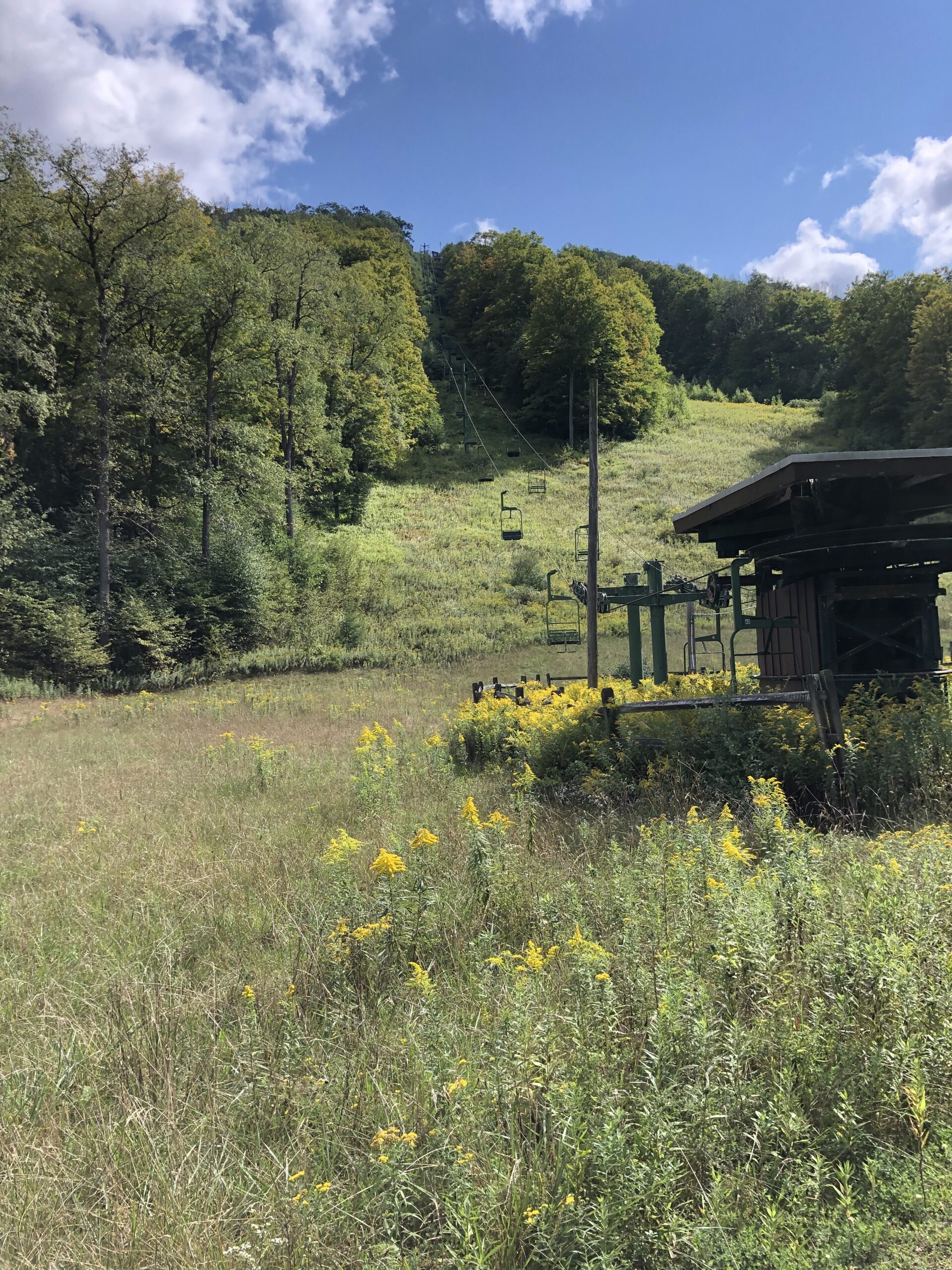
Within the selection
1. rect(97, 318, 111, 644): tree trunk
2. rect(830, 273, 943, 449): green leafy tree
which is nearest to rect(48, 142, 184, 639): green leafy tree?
rect(97, 318, 111, 644): tree trunk

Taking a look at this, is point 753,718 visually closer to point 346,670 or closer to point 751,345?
point 346,670

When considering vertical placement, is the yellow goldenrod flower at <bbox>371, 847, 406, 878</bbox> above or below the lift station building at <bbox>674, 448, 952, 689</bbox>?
below

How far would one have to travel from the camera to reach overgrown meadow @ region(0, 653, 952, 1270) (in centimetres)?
218

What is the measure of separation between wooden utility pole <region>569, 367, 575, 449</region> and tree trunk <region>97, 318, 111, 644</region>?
122ft

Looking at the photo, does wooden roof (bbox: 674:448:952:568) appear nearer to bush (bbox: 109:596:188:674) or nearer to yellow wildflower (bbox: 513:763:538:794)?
yellow wildflower (bbox: 513:763:538:794)

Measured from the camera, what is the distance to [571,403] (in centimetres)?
5381

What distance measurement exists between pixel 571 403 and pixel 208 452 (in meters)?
34.7

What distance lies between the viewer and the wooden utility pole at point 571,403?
54.2 metres

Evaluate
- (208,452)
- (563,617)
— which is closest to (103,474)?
(208,452)

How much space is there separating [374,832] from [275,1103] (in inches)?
133

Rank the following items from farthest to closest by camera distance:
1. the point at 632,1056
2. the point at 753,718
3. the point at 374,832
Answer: the point at 753,718 < the point at 374,832 < the point at 632,1056

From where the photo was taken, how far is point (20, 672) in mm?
21938

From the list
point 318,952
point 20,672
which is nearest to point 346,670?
point 20,672

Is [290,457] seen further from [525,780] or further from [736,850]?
[736,850]
